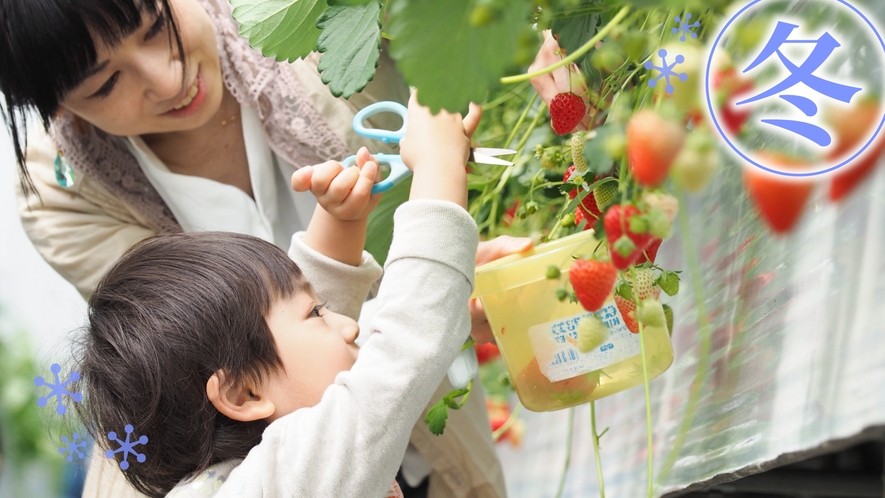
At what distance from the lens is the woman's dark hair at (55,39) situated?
73 cm

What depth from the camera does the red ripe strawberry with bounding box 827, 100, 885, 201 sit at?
0.23m

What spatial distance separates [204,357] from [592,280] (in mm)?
431

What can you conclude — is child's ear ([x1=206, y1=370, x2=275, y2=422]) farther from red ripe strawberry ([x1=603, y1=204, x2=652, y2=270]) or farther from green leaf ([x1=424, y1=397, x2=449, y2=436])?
red ripe strawberry ([x1=603, y1=204, x2=652, y2=270])

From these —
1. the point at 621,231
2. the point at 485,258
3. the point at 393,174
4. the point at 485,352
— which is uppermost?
the point at 621,231

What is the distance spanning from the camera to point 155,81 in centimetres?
80

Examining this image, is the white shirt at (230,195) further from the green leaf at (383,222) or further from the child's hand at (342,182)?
the child's hand at (342,182)

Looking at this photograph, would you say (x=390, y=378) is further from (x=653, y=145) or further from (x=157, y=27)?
(x=157, y=27)

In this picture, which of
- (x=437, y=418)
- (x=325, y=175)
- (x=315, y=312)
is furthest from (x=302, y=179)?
(x=437, y=418)

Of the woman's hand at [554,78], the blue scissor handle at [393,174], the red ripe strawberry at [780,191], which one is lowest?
the blue scissor handle at [393,174]

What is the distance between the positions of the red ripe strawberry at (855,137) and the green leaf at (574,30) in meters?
0.24

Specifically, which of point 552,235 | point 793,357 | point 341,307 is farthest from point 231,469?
point 793,357

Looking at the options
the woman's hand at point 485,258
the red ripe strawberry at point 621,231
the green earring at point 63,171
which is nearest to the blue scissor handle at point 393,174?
the woman's hand at point 485,258

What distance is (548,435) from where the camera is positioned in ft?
3.91

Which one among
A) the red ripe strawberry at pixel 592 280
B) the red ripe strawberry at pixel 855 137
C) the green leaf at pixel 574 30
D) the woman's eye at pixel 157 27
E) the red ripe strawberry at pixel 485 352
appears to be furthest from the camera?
the red ripe strawberry at pixel 485 352
